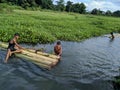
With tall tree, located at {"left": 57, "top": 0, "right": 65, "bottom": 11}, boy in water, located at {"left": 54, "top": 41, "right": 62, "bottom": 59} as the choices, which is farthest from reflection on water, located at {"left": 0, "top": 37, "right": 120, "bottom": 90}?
tall tree, located at {"left": 57, "top": 0, "right": 65, "bottom": 11}

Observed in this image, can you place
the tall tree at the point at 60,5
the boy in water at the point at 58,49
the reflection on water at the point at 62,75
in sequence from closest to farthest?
the reflection on water at the point at 62,75
the boy in water at the point at 58,49
the tall tree at the point at 60,5

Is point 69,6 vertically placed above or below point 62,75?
below

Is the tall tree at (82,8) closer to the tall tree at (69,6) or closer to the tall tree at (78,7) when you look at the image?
the tall tree at (78,7)

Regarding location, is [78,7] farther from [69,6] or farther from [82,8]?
[69,6]

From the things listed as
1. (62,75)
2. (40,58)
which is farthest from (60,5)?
(62,75)

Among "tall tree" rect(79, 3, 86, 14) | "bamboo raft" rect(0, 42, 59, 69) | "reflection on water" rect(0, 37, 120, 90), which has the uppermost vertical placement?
"bamboo raft" rect(0, 42, 59, 69)

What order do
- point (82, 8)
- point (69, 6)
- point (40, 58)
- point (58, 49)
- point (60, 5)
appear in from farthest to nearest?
point (82, 8)
point (69, 6)
point (60, 5)
point (58, 49)
point (40, 58)

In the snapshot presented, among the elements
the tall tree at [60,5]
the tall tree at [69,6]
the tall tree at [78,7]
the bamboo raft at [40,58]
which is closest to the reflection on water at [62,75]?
the bamboo raft at [40,58]

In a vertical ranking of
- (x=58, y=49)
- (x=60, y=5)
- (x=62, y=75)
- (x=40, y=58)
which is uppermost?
(x=58, y=49)

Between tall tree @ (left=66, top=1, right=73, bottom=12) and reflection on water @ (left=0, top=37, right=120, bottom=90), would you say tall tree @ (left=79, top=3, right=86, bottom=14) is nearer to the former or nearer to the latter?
tall tree @ (left=66, top=1, right=73, bottom=12)

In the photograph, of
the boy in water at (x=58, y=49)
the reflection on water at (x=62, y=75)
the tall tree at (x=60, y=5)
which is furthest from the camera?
the tall tree at (x=60, y=5)

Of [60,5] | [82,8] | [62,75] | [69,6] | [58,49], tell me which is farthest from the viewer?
[82,8]

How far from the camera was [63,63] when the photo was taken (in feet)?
51.1

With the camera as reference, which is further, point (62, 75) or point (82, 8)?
point (82, 8)
